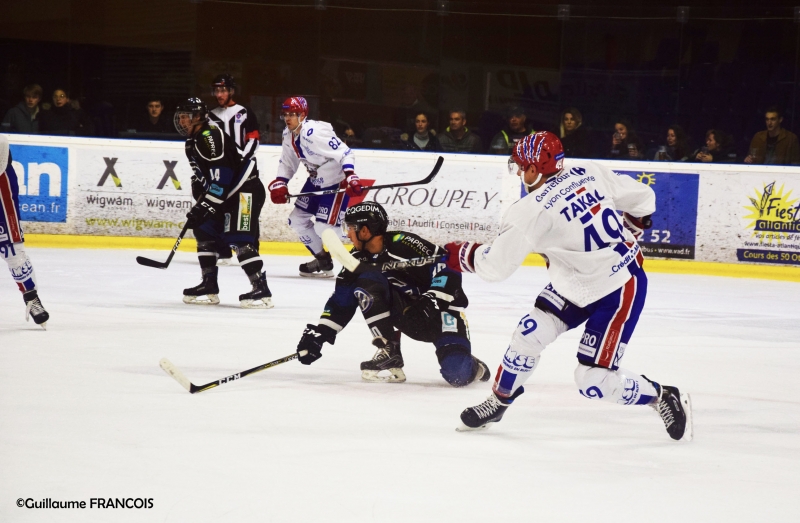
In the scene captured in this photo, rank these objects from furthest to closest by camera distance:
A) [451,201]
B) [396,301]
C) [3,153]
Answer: [451,201], [3,153], [396,301]

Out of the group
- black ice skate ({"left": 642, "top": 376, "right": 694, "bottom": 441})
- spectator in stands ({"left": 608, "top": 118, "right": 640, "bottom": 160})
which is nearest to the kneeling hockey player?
black ice skate ({"left": 642, "top": 376, "right": 694, "bottom": 441})

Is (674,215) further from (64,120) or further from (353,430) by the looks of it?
(353,430)

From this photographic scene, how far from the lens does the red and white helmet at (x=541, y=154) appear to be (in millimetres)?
3168

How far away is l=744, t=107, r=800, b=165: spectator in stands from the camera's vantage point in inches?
314

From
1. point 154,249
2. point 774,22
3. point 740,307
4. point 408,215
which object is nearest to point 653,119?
point 774,22

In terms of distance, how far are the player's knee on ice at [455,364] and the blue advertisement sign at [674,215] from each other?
4.30 m

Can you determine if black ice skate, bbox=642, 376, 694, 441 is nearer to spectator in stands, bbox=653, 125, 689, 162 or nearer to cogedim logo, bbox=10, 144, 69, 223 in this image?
spectator in stands, bbox=653, 125, 689, 162

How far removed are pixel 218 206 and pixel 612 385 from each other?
328 cm

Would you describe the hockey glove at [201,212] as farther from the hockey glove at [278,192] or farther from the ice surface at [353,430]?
the hockey glove at [278,192]

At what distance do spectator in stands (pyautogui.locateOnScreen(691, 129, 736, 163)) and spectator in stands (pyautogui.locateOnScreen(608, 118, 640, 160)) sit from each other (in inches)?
21.3

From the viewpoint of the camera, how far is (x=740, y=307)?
20.6 feet

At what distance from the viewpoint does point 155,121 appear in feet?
28.8

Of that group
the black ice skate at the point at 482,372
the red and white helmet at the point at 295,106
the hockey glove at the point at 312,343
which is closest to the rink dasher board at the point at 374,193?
the red and white helmet at the point at 295,106

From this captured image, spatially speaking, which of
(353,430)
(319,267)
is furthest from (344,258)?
(319,267)
